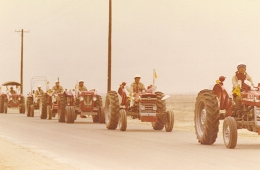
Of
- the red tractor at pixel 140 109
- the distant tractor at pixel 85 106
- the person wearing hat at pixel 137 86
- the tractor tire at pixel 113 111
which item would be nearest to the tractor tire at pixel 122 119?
the red tractor at pixel 140 109

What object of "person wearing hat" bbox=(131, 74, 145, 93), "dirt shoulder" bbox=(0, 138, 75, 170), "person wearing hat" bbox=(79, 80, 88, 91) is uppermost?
"person wearing hat" bbox=(79, 80, 88, 91)

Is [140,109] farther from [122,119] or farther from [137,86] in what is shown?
[137,86]

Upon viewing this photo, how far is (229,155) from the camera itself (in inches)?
648

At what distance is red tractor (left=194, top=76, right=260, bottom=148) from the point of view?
18344 millimetres

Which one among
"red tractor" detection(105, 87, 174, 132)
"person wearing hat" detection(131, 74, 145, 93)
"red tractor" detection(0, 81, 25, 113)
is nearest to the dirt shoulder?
"red tractor" detection(105, 87, 174, 132)

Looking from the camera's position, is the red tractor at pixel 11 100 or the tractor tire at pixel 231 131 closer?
the tractor tire at pixel 231 131

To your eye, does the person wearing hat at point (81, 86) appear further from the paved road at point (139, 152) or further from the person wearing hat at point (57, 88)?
the paved road at point (139, 152)

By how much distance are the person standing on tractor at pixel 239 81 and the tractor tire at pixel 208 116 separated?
0.54m

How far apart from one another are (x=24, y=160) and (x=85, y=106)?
781 inches

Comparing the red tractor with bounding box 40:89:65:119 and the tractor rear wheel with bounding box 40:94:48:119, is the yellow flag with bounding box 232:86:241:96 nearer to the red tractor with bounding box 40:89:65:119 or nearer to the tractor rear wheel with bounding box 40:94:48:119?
the red tractor with bounding box 40:89:65:119

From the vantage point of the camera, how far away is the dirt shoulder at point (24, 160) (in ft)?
47.1

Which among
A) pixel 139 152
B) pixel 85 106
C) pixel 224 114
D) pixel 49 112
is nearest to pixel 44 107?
pixel 49 112

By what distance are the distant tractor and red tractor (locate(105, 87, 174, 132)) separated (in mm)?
6422

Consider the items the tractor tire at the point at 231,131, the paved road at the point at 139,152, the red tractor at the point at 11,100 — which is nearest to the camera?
the paved road at the point at 139,152
